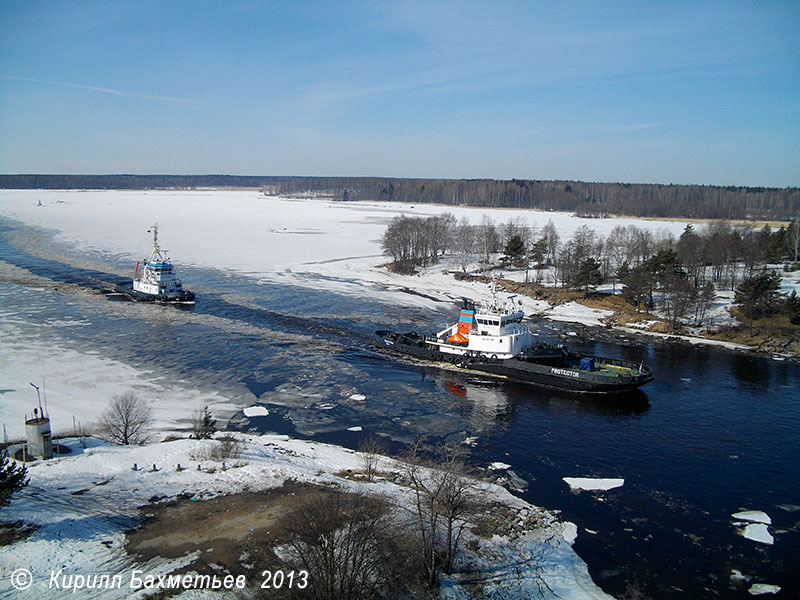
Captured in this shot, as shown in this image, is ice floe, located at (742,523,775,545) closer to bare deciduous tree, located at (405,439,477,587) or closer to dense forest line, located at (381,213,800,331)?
bare deciduous tree, located at (405,439,477,587)

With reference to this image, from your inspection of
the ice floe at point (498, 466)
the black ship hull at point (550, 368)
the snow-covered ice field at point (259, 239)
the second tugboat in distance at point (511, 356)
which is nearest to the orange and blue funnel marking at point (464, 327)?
the second tugboat in distance at point (511, 356)

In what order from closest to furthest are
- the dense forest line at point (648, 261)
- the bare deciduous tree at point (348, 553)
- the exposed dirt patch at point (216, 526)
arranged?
the bare deciduous tree at point (348, 553) < the exposed dirt patch at point (216, 526) < the dense forest line at point (648, 261)

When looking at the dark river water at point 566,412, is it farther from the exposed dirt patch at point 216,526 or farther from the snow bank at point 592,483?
the exposed dirt patch at point 216,526

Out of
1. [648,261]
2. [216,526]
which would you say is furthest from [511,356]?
[648,261]

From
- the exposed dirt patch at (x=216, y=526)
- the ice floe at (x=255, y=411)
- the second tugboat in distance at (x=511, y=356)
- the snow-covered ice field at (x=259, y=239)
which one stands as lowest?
the ice floe at (x=255, y=411)

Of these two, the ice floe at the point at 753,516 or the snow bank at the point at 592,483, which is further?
the snow bank at the point at 592,483

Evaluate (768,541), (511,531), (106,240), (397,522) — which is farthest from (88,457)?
(106,240)

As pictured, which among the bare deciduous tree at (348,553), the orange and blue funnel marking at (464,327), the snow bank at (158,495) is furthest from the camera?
the orange and blue funnel marking at (464,327)

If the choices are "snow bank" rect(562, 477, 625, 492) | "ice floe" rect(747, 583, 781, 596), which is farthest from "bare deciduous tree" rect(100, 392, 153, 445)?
"ice floe" rect(747, 583, 781, 596)
